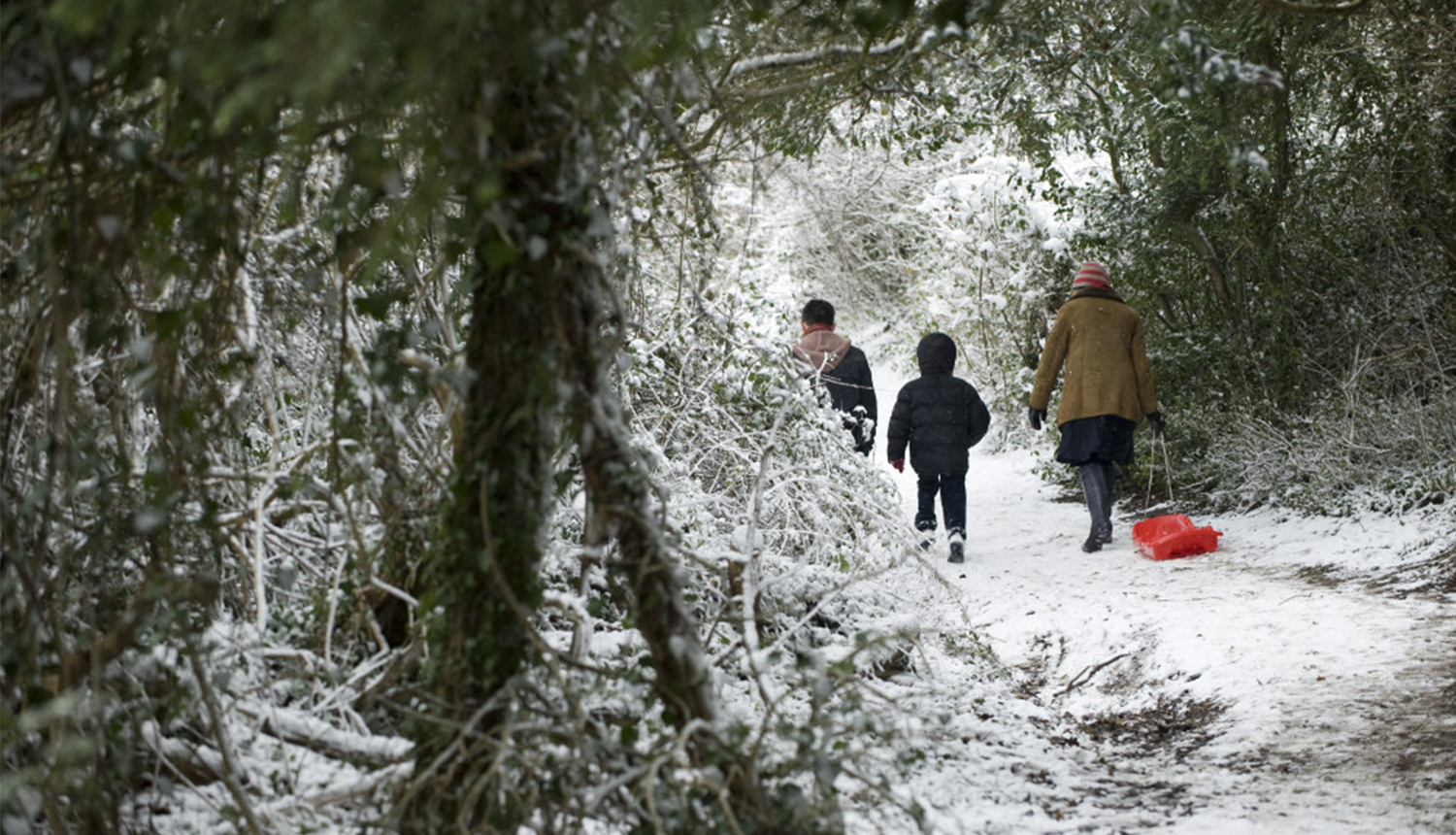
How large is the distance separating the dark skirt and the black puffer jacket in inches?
22.5

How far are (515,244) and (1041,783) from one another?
287 centimetres

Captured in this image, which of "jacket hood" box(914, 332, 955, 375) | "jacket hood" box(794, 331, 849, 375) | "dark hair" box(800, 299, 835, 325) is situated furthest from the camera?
"dark hair" box(800, 299, 835, 325)

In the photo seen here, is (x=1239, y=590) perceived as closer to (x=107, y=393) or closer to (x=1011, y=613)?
(x=1011, y=613)

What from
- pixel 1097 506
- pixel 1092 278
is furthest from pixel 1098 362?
pixel 1097 506

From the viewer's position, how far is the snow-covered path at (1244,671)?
378 centimetres

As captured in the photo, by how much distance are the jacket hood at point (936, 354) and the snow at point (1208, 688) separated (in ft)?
4.91

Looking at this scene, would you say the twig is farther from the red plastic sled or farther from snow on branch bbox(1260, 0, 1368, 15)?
snow on branch bbox(1260, 0, 1368, 15)

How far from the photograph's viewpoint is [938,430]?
846 centimetres

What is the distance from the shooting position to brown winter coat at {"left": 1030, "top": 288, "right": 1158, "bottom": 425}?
8047mm

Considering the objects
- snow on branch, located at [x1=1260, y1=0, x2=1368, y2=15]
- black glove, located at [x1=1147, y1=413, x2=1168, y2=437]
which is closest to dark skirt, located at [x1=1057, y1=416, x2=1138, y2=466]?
black glove, located at [x1=1147, y1=413, x2=1168, y2=437]

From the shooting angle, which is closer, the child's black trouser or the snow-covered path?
the snow-covered path

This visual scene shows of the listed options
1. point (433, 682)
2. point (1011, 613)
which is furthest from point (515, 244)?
point (1011, 613)

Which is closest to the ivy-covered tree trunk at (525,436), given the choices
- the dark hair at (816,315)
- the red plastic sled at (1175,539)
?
the red plastic sled at (1175,539)

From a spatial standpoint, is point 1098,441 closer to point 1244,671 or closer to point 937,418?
point 937,418
